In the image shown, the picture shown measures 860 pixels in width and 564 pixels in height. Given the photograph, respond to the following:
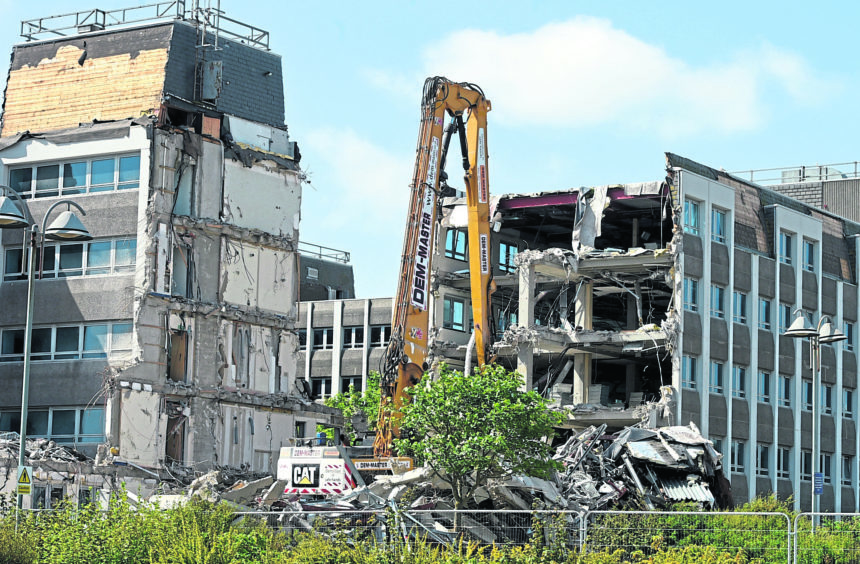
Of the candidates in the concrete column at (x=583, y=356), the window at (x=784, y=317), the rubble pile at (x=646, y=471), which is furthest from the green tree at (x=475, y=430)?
the window at (x=784, y=317)

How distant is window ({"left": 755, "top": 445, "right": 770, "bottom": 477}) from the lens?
211 feet

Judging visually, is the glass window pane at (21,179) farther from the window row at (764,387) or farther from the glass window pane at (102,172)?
the window row at (764,387)

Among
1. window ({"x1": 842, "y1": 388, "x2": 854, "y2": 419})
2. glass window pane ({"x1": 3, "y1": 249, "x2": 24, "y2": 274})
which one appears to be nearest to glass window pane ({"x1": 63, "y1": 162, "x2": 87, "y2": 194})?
glass window pane ({"x1": 3, "y1": 249, "x2": 24, "y2": 274})

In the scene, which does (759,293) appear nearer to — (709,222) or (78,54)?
(709,222)

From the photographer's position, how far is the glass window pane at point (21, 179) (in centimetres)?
4888

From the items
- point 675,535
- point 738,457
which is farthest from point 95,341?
point 738,457

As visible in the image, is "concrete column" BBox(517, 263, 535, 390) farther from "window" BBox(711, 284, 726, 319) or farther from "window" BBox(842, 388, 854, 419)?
"window" BBox(842, 388, 854, 419)

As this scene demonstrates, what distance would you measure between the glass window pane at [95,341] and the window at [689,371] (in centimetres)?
2631

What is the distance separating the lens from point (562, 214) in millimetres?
66562

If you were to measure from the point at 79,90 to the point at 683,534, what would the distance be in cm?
3453

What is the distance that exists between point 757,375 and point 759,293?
4038 millimetres

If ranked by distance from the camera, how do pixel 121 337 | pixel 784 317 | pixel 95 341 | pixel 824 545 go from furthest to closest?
pixel 784 317, pixel 95 341, pixel 121 337, pixel 824 545

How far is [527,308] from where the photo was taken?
62.7 meters

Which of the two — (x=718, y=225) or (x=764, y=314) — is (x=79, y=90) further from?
(x=764, y=314)
